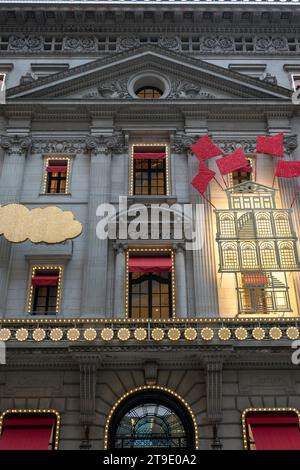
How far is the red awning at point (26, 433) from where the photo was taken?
18.5 m

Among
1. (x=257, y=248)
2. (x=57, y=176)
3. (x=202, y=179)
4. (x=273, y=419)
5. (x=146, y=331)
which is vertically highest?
(x=57, y=176)

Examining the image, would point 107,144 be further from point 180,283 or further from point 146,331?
point 146,331

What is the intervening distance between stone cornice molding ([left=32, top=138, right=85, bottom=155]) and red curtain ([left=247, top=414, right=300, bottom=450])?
1496 cm

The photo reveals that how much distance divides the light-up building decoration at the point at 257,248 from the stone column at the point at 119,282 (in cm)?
418

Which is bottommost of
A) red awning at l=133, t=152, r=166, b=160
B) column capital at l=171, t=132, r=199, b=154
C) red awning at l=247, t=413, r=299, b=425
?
red awning at l=247, t=413, r=299, b=425

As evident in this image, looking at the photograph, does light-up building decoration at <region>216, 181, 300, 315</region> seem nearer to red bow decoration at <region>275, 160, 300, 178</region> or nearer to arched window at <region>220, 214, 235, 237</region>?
arched window at <region>220, 214, 235, 237</region>

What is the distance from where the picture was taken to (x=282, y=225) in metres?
23.8

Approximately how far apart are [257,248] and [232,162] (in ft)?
14.4

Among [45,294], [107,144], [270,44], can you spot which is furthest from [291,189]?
[45,294]

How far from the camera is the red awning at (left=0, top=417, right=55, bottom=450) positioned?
18.5 m

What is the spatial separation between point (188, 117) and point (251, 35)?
837cm

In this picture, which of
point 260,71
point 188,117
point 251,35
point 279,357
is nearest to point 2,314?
point 279,357

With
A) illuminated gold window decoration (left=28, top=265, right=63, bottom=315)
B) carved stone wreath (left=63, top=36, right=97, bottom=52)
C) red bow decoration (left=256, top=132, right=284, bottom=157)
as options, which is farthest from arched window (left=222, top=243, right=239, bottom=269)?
carved stone wreath (left=63, top=36, right=97, bottom=52)

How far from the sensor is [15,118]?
2738 centimetres
